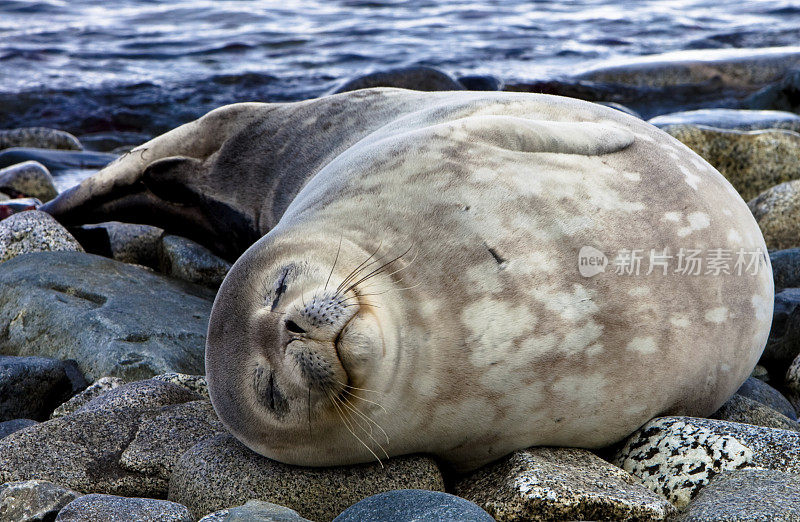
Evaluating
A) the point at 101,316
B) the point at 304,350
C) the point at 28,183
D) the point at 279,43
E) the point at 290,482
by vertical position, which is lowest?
the point at 279,43

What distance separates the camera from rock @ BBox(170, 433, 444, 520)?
2.74 meters

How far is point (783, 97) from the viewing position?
10008 mm

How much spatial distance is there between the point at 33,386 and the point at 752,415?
273cm

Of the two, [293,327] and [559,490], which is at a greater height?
[293,327]

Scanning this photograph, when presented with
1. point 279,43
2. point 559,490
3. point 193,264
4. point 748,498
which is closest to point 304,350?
point 559,490

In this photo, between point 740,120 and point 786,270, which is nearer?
point 786,270

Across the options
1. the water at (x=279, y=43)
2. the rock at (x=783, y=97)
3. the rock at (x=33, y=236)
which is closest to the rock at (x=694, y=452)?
the rock at (x=33, y=236)

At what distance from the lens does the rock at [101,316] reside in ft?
13.1

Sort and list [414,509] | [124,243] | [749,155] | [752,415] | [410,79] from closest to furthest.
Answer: [414,509] < [752,415] < [124,243] < [749,155] < [410,79]

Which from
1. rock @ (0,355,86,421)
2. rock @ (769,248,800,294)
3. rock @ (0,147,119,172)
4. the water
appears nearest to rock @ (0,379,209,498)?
rock @ (0,355,86,421)

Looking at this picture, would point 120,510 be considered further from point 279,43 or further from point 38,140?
point 279,43

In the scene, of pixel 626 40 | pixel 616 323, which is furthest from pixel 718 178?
pixel 626 40

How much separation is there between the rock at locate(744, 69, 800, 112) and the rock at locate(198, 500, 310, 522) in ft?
29.1

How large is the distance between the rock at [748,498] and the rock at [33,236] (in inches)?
148
